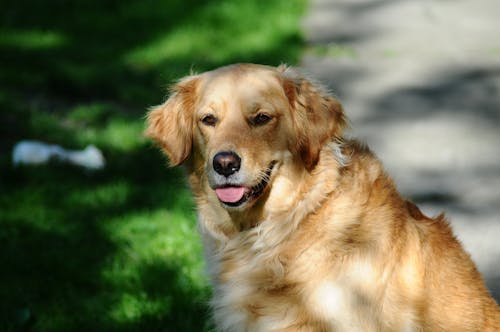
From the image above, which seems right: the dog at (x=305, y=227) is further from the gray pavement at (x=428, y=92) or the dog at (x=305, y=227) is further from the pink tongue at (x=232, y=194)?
the gray pavement at (x=428, y=92)

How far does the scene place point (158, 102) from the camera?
296 inches

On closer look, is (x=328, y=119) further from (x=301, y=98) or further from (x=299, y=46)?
(x=299, y=46)

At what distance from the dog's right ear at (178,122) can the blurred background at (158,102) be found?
97 centimetres

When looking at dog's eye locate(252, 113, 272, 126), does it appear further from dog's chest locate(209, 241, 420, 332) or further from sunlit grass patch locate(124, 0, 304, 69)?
sunlit grass patch locate(124, 0, 304, 69)

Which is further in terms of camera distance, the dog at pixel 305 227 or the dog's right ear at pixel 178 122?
the dog's right ear at pixel 178 122

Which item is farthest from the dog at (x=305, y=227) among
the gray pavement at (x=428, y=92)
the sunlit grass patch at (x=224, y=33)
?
the sunlit grass patch at (x=224, y=33)

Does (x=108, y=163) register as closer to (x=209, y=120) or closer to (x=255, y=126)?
(x=209, y=120)

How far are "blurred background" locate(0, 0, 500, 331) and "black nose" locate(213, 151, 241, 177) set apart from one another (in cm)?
109

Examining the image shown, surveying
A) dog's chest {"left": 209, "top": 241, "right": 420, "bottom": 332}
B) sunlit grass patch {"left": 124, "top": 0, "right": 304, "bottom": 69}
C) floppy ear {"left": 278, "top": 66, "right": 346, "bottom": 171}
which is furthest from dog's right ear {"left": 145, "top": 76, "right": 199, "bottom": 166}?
sunlit grass patch {"left": 124, "top": 0, "right": 304, "bottom": 69}

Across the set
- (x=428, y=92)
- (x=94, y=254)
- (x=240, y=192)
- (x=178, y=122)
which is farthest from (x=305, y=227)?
(x=428, y=92)

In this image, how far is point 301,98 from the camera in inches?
150

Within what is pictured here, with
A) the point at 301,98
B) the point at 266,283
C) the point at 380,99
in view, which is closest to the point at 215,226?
the point at 266,283

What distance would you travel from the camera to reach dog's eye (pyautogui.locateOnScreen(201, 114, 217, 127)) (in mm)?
3834

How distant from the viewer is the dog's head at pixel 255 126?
3650 mm
